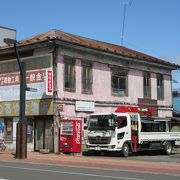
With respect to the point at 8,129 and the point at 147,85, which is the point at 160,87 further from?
the point at 8,129

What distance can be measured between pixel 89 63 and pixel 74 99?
3.19 metres

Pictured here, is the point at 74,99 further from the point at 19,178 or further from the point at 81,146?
the point at 19,178

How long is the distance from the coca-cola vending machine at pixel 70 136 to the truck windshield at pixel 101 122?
1.29 meters

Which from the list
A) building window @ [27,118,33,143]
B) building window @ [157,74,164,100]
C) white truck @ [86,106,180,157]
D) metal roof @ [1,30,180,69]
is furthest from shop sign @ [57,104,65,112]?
building window @ [157,74,164,100]

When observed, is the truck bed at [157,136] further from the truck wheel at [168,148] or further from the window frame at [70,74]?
the window frame at [70,74]

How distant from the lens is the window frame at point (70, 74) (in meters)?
30.6

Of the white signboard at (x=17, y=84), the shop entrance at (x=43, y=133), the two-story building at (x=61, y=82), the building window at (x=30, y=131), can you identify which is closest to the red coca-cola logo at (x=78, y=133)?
the two-story building at (x=61, y=82)

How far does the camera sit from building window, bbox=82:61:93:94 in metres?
32.1

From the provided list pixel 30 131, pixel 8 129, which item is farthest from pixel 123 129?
pixel 8 129

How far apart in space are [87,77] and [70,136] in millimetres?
5659

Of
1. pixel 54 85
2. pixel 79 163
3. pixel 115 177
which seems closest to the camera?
pixel 115 177

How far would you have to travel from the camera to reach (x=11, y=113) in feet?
105

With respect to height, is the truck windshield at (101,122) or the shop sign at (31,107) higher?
the shop sign at (31,107)

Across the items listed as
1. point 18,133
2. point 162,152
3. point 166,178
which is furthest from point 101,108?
point 166,178
